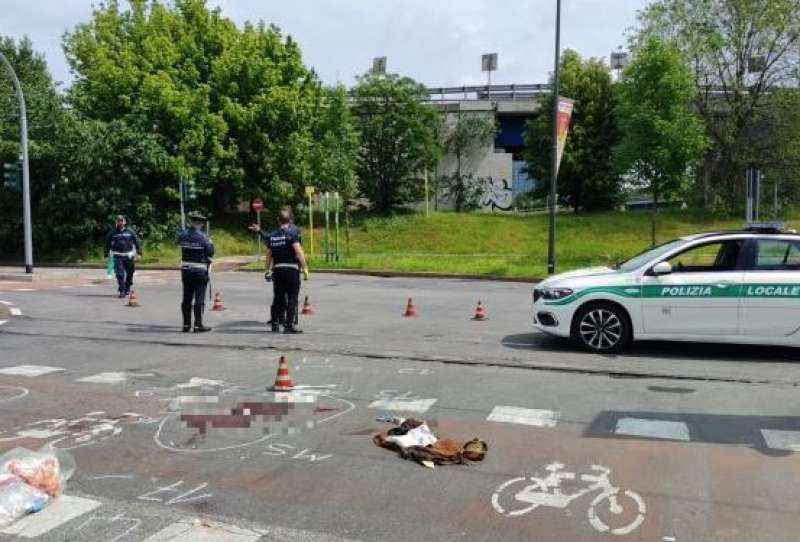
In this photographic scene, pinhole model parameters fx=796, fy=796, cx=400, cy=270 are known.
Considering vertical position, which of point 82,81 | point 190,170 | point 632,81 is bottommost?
point 190,170

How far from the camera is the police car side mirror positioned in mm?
9648

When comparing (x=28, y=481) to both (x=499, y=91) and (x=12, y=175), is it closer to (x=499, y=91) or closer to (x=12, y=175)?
(x=12, y=175)

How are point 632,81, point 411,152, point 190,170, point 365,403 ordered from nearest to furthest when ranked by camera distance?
1. point 365,403
2. point 632,81
3. point 190,170
4. point 411,152

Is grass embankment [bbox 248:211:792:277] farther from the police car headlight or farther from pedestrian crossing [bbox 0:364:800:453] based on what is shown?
pedestrian crossing [bbox 0:364:800:453]

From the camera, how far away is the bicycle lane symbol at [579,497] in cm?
→ 450

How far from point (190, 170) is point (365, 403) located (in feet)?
95.0

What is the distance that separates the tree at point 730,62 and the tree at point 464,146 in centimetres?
1158

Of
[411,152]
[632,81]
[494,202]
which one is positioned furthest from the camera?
[494,202]

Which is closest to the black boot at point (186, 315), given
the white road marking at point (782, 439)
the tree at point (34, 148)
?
the white road marking at point (782, 439)

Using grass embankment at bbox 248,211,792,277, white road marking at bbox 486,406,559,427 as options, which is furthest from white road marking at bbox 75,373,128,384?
grass embankment at bbox 248,211,792,277

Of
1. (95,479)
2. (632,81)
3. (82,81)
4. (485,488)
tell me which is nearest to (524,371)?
(485,488)

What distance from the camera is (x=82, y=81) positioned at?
39.0 m

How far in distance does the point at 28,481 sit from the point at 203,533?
1290mm

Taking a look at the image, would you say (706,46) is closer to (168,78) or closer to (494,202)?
(494,202)
